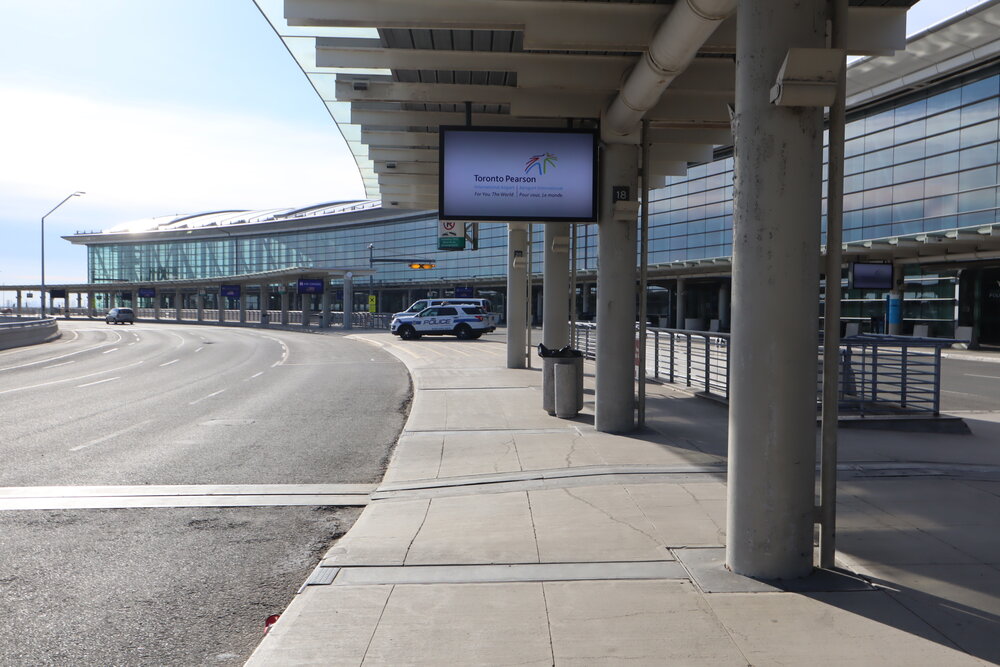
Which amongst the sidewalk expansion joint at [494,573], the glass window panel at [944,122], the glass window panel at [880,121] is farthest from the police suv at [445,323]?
the sidewalk expansion joint at [494,573]

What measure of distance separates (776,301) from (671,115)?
6765 mm

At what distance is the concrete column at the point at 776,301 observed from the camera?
15.0 ft

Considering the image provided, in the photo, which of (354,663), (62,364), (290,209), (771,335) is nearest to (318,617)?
(354,663)

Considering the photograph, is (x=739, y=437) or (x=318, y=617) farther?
(x=739, y=437)

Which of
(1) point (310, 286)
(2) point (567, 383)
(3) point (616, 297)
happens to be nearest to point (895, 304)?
(2) point (567, 383)

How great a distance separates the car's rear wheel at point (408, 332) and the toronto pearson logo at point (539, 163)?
31793mm

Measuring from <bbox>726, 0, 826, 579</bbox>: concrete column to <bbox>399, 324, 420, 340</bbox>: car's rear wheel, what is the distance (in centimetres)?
3712

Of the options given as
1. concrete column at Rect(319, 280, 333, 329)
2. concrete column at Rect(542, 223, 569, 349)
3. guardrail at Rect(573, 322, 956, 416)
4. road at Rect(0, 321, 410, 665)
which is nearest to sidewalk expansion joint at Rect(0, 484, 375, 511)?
road at Rect(0, 321, 410, 665)

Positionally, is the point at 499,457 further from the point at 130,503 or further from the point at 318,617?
the point at 318,617

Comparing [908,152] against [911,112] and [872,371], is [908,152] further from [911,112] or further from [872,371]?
[872,371]

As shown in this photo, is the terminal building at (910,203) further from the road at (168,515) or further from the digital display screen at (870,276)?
the road at (168,515)

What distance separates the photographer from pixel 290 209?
11594cm

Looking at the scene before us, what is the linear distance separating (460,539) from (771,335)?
2753mm

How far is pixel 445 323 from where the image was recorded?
4084 centimetres
